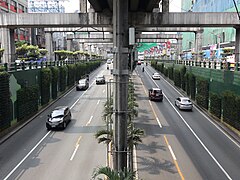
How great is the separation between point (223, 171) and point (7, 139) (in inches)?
712

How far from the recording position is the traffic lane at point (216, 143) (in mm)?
20594

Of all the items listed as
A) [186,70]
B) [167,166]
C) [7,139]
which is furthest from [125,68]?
[186,70]

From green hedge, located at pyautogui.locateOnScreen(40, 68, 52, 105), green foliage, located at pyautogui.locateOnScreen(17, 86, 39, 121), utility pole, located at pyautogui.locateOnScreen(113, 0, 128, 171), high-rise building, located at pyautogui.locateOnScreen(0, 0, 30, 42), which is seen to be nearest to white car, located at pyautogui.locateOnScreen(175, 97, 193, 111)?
green hedge, located at pyautogui.locateOnScreen(40, 68, 52, 105)

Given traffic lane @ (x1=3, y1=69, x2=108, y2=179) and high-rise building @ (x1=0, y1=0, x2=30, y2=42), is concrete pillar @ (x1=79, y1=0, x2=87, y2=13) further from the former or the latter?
high-rise building @ (x1=0, y1=0, x2=30, y2=42)

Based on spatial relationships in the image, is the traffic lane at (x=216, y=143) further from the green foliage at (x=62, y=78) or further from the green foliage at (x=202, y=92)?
the green foliage at (x=62, y=78)

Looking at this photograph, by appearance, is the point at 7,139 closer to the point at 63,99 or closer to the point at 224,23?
the point at 63,99

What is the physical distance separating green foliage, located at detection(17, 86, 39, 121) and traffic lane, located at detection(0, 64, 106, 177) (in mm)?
1024

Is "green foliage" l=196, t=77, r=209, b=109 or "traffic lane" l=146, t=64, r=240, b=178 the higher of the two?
"green foliage" l=196, t=77, r=209, b=109

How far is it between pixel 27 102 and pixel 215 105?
839 inches

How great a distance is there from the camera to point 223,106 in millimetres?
30984

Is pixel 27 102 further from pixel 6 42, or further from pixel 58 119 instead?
pixel 6 42

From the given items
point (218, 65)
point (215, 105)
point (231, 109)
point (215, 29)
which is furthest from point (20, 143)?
point (215, 29)

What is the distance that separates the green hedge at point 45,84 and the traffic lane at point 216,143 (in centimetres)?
1851

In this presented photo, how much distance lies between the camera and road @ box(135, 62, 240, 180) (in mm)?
19234
